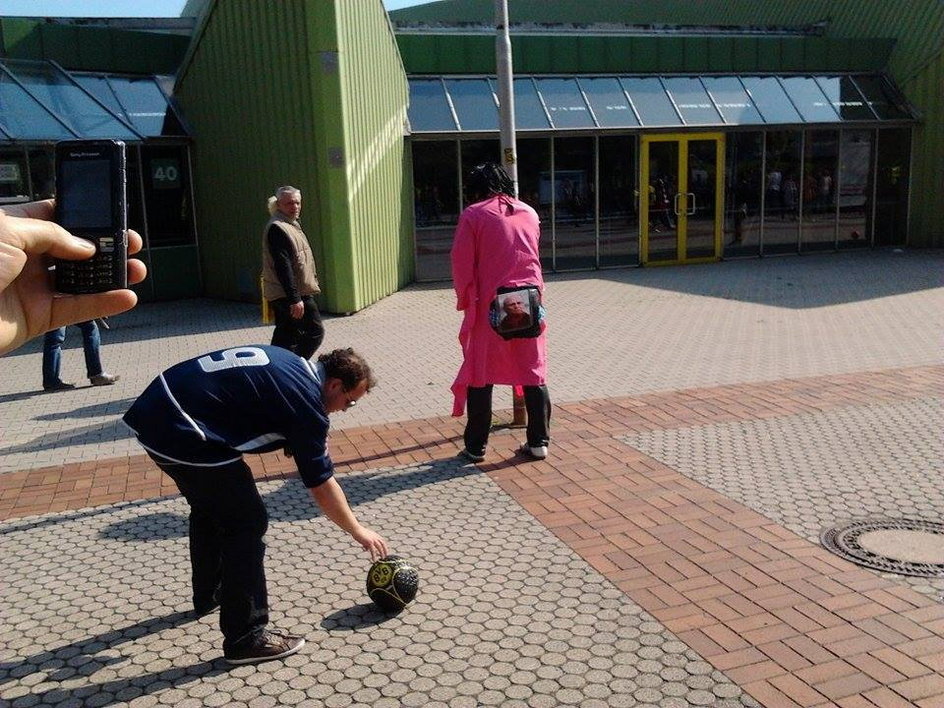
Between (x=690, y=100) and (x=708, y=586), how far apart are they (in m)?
15.3

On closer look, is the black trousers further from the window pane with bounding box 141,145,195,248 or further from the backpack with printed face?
the window pane with bounding box 141,145,195,248

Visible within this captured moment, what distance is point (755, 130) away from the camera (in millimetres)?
18062

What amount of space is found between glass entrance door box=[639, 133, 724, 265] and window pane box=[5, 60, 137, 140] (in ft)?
30.1

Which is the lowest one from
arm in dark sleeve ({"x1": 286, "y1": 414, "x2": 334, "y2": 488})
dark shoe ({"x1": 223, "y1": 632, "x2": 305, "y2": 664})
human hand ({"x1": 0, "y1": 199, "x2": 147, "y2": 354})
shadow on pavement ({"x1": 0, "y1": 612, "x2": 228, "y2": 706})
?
shadow on pavement ({"x1": 0, "y1": 612, "x2": 228, "y2": 706})

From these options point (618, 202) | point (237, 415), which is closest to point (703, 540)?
point (237, 415)

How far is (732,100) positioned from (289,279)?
13.6 meters

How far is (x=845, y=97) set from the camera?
19.0m

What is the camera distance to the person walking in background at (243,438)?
3.62 meters

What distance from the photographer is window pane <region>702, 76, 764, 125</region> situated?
58.7ft

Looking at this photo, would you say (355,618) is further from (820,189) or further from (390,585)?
(820,189)

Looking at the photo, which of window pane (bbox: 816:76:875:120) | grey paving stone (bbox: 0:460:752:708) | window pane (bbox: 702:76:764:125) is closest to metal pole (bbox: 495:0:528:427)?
grey paving stone (bbox: 0:460:752:708)

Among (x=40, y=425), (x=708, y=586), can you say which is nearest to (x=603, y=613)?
(x=708, y=586)

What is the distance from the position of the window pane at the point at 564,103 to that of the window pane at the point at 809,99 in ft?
14.9

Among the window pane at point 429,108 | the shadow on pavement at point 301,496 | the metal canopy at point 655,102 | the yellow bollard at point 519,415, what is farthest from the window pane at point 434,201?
the shadow on pavement at point 301,496
